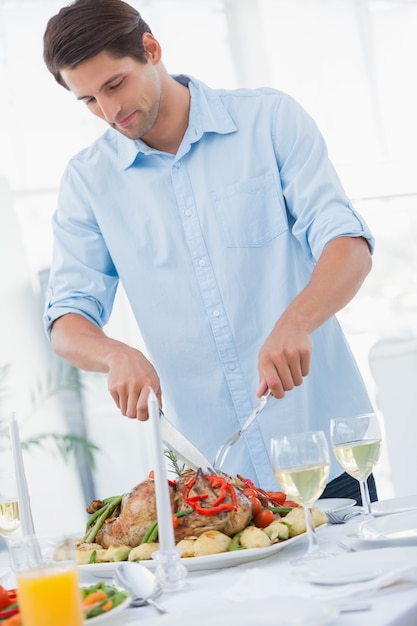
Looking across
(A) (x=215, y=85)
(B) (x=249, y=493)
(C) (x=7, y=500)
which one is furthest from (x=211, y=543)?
(A) (x=215, y=85)

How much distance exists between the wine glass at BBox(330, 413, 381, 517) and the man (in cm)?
52

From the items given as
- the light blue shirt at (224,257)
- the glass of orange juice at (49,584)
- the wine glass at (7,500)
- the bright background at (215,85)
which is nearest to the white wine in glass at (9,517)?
the wine glass at (7,500)

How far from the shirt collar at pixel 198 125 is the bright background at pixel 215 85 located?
282 cm

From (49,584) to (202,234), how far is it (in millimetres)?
1251

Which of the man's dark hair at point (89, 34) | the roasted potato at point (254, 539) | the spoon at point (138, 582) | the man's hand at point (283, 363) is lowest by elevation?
the spoon at point (138, 582)

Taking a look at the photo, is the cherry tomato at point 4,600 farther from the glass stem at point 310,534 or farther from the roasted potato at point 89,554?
the glass stem at point 310,534

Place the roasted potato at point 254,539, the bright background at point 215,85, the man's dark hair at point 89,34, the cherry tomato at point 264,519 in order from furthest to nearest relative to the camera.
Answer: the bright background at point 215,85 → the man's dark hair at point 89,34 → the cherry tomato at point 264,519 → the roasted potato at point 254,539

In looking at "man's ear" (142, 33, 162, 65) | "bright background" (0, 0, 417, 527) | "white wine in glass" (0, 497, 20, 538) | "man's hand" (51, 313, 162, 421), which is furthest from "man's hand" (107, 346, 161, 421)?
"bright background" (0, 0, 417, 527)

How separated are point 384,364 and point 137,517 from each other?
3.03 metres

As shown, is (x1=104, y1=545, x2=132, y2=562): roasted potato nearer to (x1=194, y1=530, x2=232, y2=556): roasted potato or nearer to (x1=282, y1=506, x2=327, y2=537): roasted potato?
(x1=194, y1=530, x2=232, y2=556): roasted potato

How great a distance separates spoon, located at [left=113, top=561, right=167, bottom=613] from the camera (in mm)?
1173

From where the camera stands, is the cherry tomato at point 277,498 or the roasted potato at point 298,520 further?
the cherry tomato at point 277,498

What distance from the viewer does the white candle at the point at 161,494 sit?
119cm

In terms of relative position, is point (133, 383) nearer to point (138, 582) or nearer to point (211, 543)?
point (211, 543)
